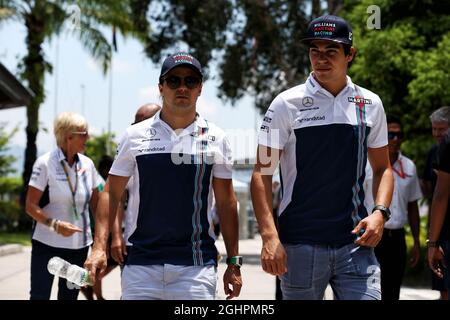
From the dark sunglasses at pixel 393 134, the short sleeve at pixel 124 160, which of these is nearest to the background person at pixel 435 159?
the dark sunglasses at pixel 393 134

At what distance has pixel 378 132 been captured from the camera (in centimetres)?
492

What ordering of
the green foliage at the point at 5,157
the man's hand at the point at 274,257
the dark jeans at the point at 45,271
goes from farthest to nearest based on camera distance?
1. the green foliage at the point at 5,157
2. the dark jeans at the point at 45,271
3. the man's hand at the point at 274,257

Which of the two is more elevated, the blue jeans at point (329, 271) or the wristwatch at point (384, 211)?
the wristwatch at point (384, 211)

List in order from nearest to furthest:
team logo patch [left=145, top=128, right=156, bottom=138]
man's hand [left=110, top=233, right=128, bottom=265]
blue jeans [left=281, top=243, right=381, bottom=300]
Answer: blue jeans [left=281, top=243, right=381, bottom=300]
team logo patch [left=145, top=128, right=156, bottom=138]
man's hand [left=110, top=233, right=128, bottom=265]

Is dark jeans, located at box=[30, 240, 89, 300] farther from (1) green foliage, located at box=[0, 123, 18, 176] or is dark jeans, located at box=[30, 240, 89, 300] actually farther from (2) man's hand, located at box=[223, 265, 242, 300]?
(1) green foliage, located at box=[0, 123, 18, 176]

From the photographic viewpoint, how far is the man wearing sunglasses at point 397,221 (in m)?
7.70

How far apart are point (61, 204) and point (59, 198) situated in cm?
5

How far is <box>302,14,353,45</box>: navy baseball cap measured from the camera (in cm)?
480

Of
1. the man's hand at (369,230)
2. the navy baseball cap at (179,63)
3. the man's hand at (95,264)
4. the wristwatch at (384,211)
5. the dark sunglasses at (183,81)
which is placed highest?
the navy baseball cap at (179,63)

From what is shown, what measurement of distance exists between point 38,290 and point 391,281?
2.84m

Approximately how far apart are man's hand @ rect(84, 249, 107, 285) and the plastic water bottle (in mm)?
48

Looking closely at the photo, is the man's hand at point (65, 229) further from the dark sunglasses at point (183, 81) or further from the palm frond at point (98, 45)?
the palm frond at point (98, 45)

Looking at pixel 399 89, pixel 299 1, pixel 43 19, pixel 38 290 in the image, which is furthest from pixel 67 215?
pixel 43 19

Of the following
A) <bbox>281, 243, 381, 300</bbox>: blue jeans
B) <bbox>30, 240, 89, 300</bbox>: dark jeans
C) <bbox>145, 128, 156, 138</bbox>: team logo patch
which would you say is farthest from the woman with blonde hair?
<bbox>281, 243, 381, 300</bbox>: blue jeans
